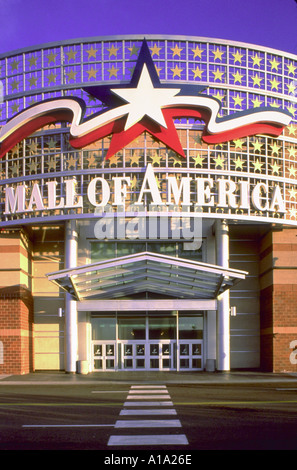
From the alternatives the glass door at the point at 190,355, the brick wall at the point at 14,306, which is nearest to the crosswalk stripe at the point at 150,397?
the brick wall at the point at 14,306

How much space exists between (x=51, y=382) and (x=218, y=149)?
1400 centimetres

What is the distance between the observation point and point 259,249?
33.8m

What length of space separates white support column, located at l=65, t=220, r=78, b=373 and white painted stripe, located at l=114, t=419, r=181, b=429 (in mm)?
17337

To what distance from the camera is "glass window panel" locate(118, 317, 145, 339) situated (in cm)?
3241

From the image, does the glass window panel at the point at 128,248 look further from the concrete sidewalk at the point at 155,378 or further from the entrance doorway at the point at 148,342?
the concrete sidewalk at the point at 155,378

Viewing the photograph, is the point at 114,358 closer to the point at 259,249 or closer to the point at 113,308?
the point at 113,308

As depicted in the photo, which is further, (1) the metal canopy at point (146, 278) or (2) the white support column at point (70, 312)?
(2) the white support column at point (70, 312)

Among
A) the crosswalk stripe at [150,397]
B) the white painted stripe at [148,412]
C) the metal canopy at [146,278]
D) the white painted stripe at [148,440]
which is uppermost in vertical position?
the metal canopy at [146,278]

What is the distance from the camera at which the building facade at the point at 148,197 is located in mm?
30062

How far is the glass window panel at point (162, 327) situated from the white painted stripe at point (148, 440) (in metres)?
20.9

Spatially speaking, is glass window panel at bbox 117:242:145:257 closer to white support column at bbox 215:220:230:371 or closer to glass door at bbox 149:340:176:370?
white support column at bbox 215:220:230:371

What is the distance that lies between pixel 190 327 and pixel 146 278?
4351 mm

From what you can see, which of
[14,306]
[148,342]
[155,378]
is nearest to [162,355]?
[148,342]

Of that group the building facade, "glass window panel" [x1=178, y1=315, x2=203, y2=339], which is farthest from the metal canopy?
"glass window panel" [x1=178, y1=315, x2=203, y2=339]
